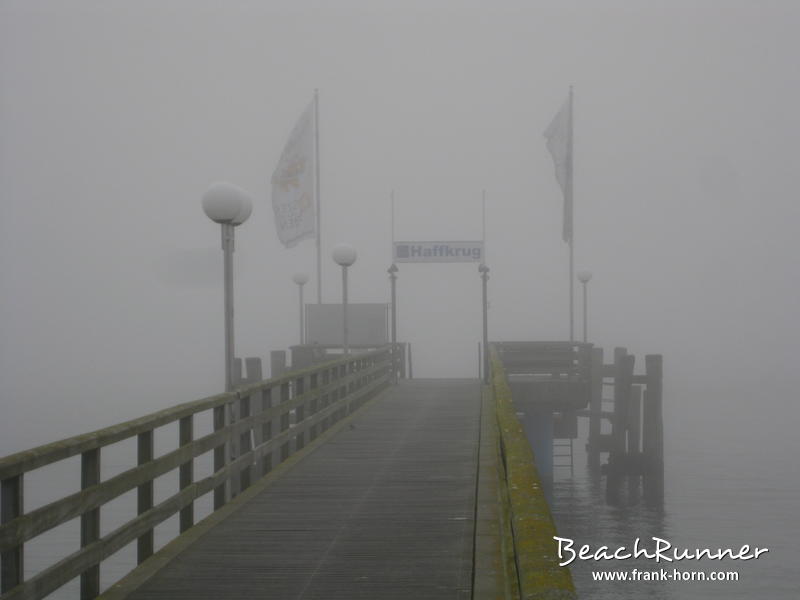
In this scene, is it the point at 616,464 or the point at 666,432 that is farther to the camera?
the point at 666,432

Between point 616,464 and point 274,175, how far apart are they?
13.0 m

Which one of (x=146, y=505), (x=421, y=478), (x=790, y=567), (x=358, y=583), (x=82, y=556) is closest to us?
(x=82, y=556)

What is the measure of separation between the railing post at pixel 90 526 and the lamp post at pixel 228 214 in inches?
183

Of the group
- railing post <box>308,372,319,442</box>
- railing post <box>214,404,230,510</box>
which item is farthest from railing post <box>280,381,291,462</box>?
railing post <box>214,404,230,510</box>

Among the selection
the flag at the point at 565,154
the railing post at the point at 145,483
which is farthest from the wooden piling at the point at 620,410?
the railing post at the point at 145,483

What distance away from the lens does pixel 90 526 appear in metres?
6.74

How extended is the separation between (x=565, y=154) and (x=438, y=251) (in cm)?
780

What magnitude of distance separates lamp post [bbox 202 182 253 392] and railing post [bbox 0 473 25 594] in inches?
227

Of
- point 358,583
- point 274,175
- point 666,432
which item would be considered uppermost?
point 274,175

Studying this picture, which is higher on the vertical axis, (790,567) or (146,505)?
(146,505)

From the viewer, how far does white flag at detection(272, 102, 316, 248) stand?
2720 centimetres

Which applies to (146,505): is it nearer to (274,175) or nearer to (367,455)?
(367,455)

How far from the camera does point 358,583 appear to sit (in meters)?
7.12

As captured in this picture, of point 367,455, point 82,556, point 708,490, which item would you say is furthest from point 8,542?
point 708,490
